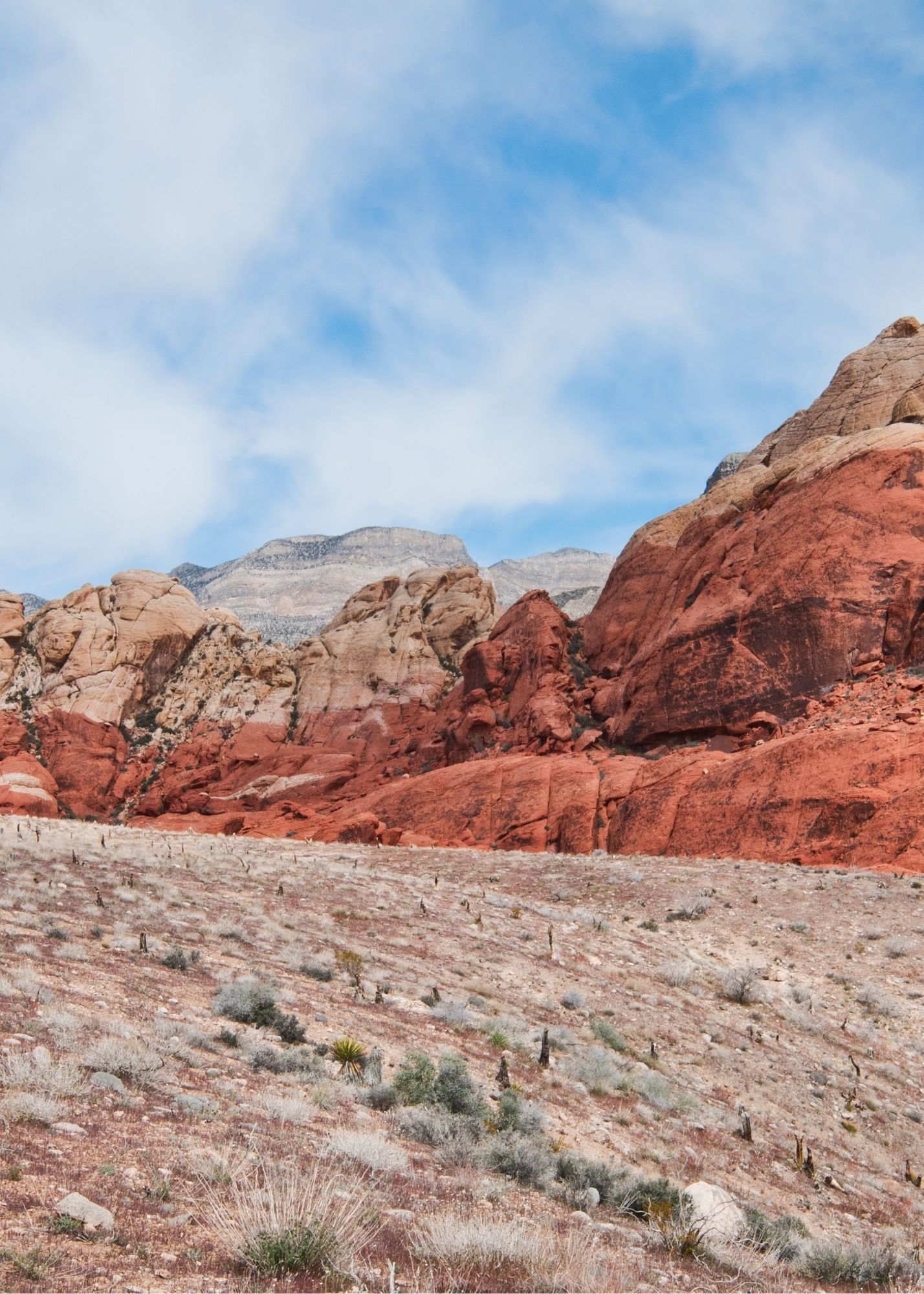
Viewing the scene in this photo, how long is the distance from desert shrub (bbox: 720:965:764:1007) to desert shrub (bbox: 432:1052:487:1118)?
8490 mm

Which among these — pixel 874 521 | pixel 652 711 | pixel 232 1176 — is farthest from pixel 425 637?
pixel 232 1176

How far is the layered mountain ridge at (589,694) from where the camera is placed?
3297 centimetres

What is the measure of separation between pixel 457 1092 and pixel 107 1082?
3629mm

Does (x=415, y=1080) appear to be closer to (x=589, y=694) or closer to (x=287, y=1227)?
(x=287, y=1227)

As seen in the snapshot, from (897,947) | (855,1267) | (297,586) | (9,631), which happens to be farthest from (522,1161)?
(297,586)

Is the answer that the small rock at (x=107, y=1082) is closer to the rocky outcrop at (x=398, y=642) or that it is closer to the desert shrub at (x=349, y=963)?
the desert shrub at (x=349, y=963)

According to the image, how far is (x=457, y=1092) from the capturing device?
956 centimetres

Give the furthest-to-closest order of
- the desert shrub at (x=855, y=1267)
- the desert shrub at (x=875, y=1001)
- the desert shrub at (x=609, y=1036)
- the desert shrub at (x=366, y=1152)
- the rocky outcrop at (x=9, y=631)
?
the rocky outcrop at (x=9, y=631)
the desert shrub at (x=875, y=1001)
the desert shrub at (x=609, y=1036)
the desert shrub at (x=855, y=1267)
the desert shrub at (x=366, y=1152)

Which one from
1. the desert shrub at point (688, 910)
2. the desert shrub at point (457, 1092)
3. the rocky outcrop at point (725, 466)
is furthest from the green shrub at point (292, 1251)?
the rocky outcrop at point (725, 466)

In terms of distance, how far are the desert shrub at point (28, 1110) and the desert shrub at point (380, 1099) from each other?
324cm

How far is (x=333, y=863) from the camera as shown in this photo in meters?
25.7

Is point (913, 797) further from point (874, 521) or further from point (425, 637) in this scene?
point (425, 637)

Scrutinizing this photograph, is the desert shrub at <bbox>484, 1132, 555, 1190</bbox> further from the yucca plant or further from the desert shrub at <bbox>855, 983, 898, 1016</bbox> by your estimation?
the desert shrub at <bbox>855, 983, 898, 1016</bbox>

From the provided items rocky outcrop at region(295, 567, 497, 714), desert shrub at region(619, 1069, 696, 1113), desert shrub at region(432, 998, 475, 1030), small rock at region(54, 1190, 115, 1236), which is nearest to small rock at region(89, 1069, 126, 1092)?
small rock at region(54, 1190, 115, 1236)
